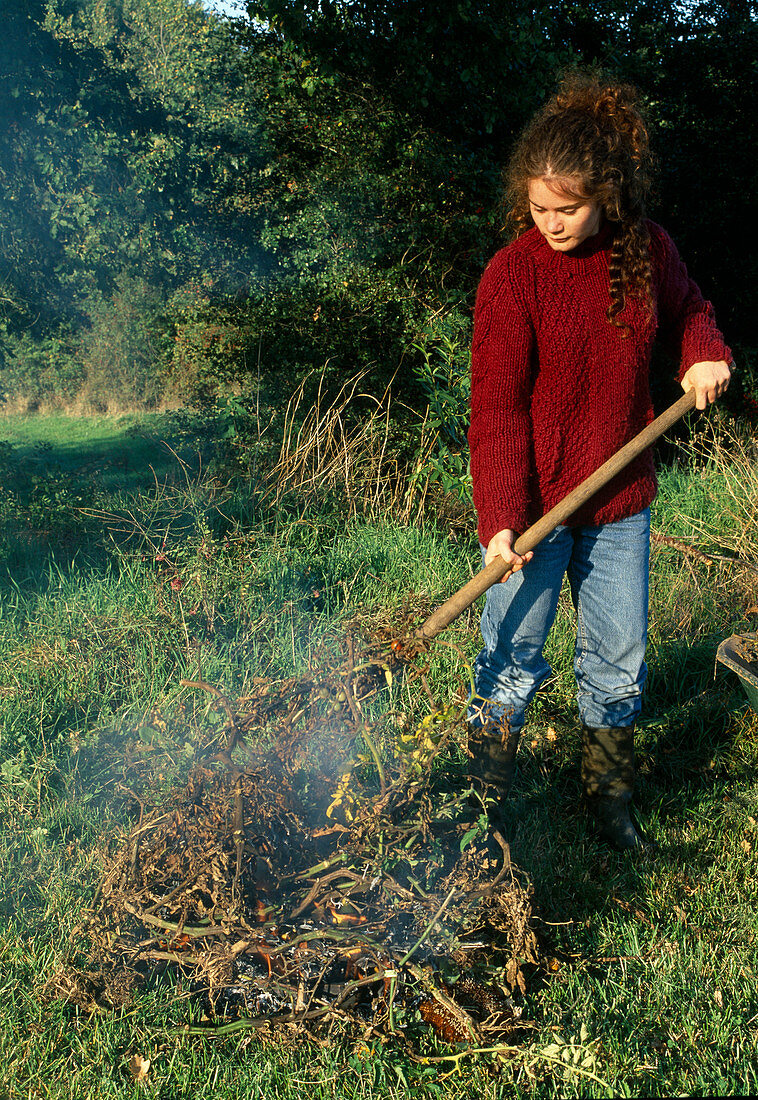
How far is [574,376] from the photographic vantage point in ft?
7.27

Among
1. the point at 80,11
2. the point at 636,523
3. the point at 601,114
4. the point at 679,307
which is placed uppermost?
the point at 80,11

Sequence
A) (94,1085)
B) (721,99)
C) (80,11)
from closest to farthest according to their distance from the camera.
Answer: (94,1085)
(80,11)
(721,99)

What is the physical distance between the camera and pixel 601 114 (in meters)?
2.08

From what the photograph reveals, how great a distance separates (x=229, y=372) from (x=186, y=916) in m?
4.48

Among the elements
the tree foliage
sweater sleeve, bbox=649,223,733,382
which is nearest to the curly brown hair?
sweater sleeve, bbox=649,223,733,382

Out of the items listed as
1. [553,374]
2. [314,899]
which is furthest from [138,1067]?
[553,374]

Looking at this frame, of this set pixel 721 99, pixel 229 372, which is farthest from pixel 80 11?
pixel 721 99

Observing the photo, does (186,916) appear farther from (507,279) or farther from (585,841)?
(507,279)

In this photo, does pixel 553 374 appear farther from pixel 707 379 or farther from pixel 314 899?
pixel 314 899

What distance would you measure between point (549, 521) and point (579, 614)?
516 mm

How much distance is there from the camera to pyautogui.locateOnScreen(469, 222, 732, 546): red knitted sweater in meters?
2.17

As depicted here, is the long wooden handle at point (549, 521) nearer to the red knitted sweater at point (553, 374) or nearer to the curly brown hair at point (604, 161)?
the red knitted sweater at point (553, 374)

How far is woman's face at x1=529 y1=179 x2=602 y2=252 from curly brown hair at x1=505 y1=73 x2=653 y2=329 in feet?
0.05

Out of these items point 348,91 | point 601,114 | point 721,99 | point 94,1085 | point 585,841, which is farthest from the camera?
point 721,99
